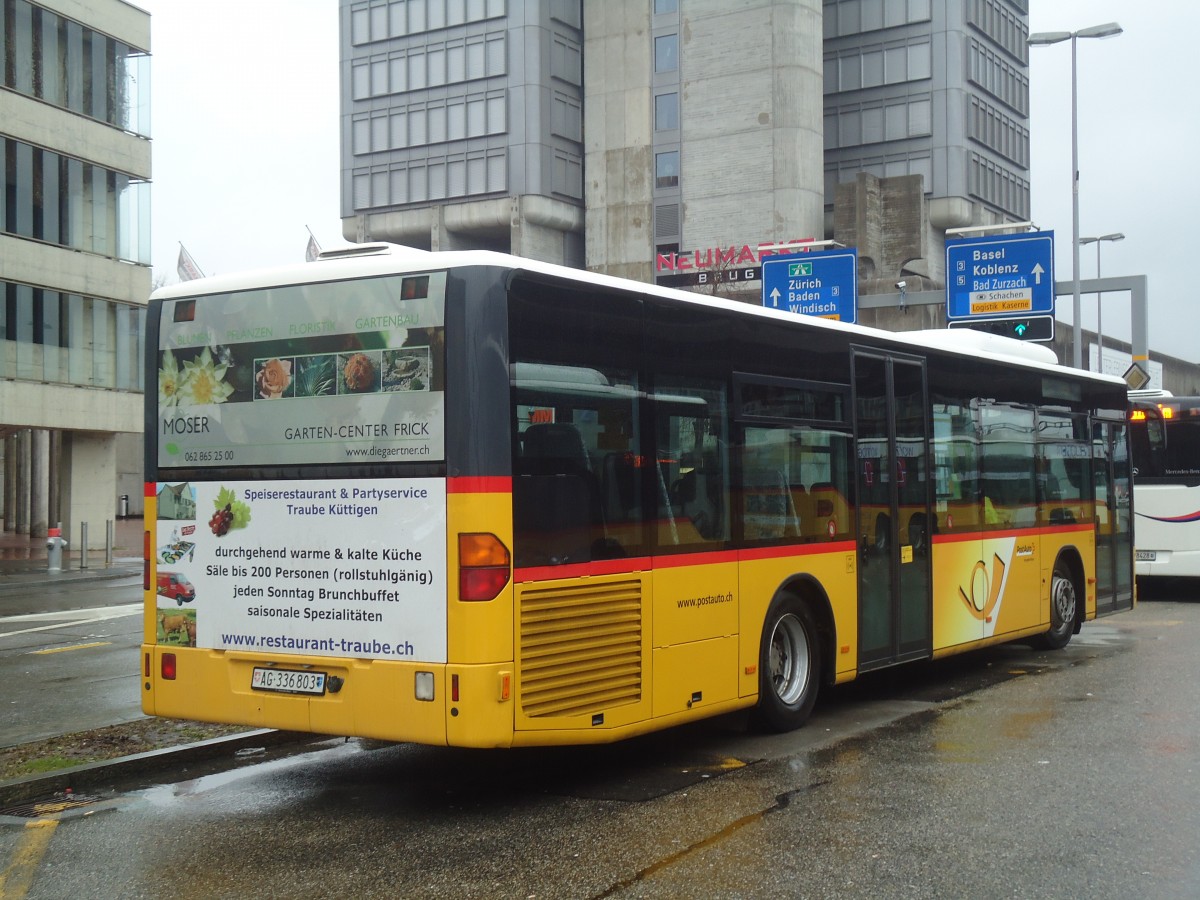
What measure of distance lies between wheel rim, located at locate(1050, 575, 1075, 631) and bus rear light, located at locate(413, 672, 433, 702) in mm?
8558

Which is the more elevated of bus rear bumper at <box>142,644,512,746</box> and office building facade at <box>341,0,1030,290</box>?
office building facade at <box>341,0,1030,290</box>

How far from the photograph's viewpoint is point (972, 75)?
7006cm

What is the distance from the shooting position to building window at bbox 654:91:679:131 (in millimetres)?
72562

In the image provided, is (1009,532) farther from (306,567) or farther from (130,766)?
(130,766)

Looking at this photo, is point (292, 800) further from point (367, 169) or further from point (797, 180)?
point (367, 169)

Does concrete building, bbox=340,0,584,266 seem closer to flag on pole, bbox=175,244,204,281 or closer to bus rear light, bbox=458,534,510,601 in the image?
flag on pole, bbox=175,244,204,281

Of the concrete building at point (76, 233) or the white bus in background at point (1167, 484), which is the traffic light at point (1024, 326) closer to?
the white bus in background at point (1167, 484)

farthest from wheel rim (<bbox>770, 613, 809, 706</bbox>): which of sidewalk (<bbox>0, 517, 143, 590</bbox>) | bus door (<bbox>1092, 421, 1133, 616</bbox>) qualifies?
sidewalk (<bbox>0, 517, 143, 590</bbox>)

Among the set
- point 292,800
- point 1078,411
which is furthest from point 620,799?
point 1078,411

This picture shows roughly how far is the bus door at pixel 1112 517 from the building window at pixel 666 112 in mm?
59559

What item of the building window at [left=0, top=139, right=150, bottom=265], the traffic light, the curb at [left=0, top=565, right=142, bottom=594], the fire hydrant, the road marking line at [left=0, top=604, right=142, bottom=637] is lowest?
the curb at [left=0, top=565, right=142, bottom=594]

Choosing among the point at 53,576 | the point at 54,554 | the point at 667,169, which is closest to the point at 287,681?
the point at 53,576

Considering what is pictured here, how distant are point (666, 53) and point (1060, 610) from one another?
207ft

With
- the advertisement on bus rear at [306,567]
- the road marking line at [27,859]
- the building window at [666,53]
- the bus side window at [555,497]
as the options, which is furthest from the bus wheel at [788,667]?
the building window at [666,53]
